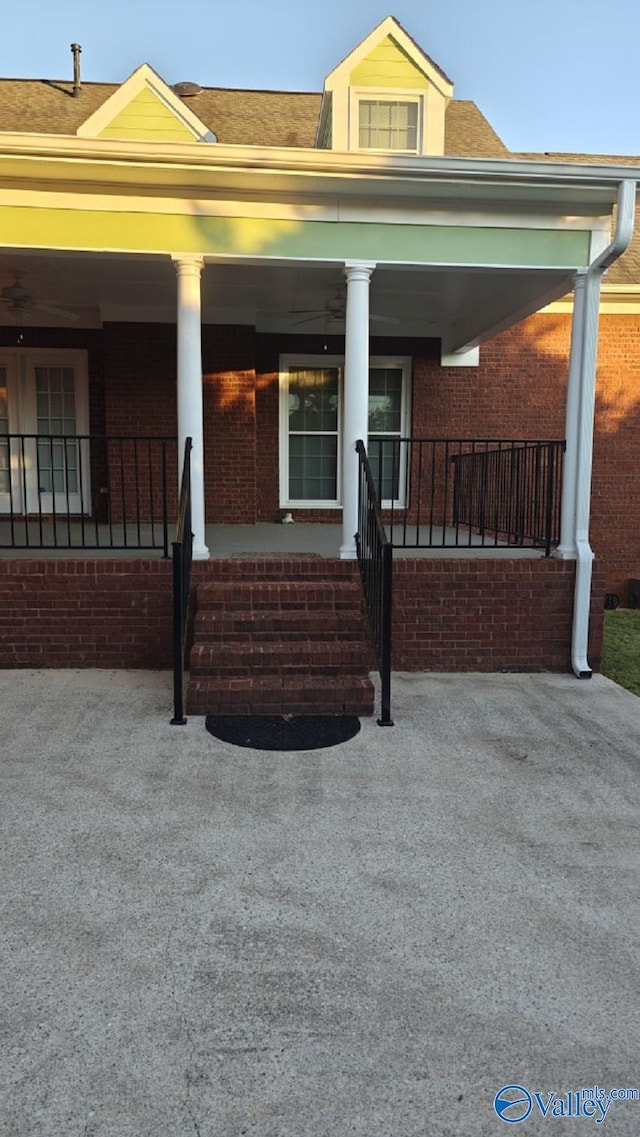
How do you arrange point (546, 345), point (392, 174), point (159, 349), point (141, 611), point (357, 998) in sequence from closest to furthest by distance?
point (357, 998), point (392, 174), point (141, 611), point (159, 349), point (546, 345)

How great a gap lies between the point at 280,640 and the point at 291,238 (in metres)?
3.17

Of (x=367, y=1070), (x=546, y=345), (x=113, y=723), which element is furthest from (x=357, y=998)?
(x=546, y=345)

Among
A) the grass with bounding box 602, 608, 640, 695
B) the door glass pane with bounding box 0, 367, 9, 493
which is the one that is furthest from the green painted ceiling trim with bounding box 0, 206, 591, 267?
the door glass pane with bounding box 0, 367, 9, 493

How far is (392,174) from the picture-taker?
16.3 feet

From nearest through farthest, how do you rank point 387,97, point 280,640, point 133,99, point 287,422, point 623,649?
1. point 280,640
2. point 387,97
3. point 133,99
4. point 623,649
5. point 287,422

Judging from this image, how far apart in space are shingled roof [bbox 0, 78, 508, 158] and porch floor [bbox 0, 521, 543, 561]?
4.99m

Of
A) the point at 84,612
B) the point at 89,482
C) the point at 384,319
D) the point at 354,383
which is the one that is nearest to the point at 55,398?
the point at 89,482

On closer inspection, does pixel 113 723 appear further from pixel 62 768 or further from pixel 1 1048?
pixel 1 1048

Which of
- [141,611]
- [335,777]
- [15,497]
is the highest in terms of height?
[15,497]

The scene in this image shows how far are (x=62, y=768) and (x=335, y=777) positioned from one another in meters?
1.48

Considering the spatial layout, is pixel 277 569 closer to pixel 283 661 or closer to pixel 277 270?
pixel 283 661

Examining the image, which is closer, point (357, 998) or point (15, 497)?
point (357, 998)

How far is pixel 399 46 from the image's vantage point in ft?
20.9

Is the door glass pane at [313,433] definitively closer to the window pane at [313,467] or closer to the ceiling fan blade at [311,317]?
the window pane at [313,467]
